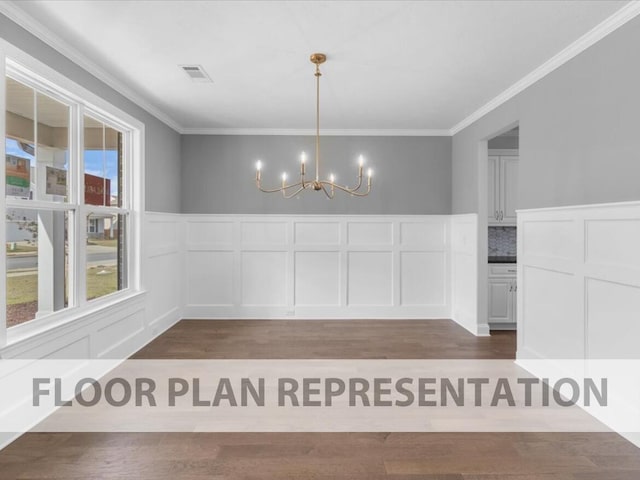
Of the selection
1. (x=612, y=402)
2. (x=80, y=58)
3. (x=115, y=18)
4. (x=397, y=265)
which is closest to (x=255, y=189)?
(x=397, y=265)

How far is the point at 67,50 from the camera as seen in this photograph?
117 inches

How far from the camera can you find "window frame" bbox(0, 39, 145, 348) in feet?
8.16

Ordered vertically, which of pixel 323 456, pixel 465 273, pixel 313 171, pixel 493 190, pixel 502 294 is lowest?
pixel 323 456

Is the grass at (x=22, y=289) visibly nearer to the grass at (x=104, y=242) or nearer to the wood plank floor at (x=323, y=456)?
the grass at (x=104, y=242)

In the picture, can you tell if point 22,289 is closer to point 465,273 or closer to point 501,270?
point 465,273

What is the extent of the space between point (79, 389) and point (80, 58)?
262 centimetres

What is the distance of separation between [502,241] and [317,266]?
8.74ft

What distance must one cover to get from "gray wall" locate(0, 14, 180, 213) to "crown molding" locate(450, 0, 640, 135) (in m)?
3.80

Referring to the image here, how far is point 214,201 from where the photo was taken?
559cm

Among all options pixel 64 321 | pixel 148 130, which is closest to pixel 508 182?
pixel 148 130

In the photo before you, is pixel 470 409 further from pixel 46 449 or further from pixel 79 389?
pixel 79 389

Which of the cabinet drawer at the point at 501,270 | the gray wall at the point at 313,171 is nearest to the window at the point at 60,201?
the gray wall at the point at 313,171

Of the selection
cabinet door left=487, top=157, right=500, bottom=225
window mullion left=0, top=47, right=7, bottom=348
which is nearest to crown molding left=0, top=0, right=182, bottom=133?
window mullion left=0, top=47, right=7, bottom=348

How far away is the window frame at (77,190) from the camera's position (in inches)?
97.9
